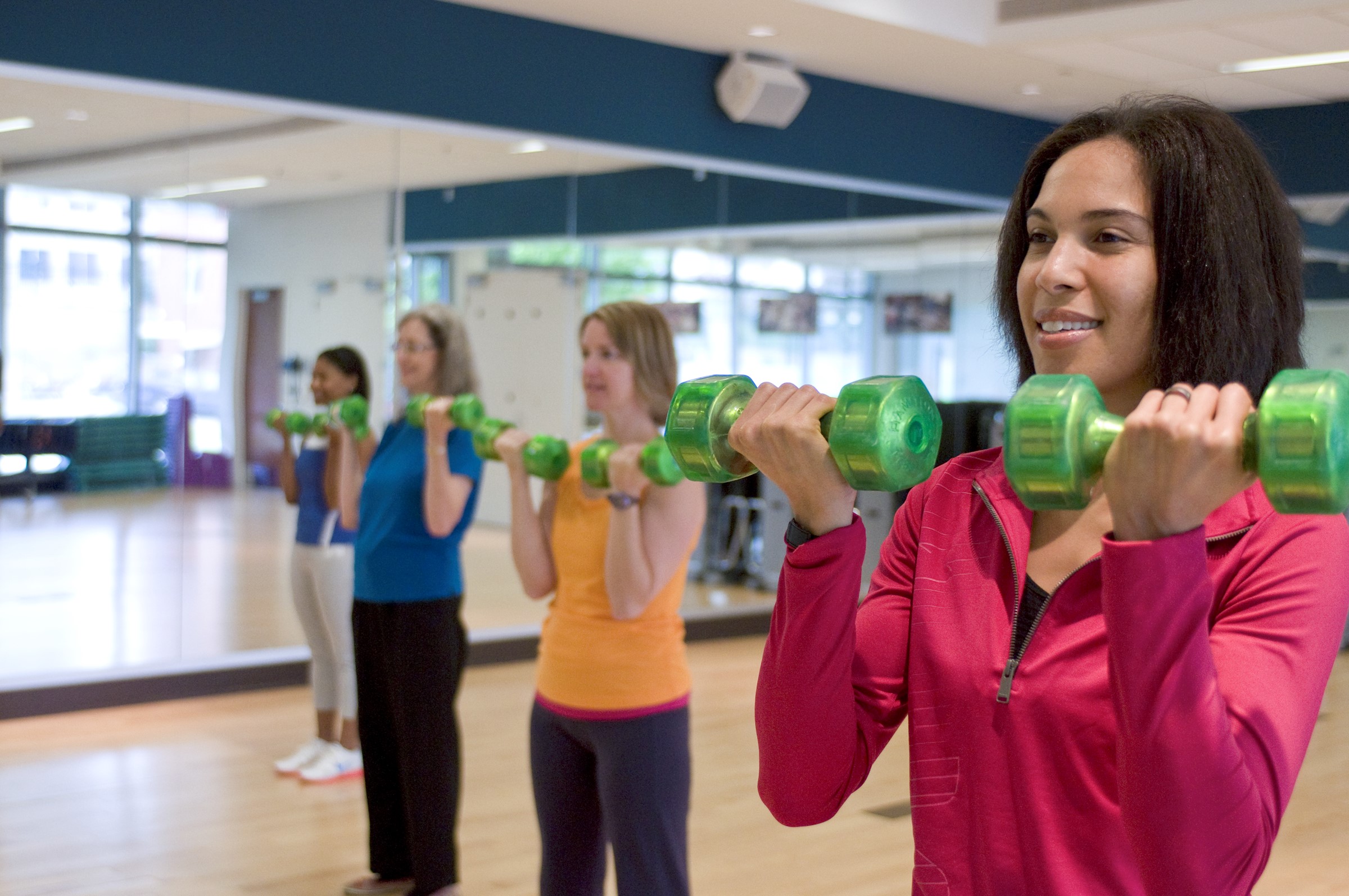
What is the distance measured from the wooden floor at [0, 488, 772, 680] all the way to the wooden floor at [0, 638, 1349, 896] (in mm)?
287

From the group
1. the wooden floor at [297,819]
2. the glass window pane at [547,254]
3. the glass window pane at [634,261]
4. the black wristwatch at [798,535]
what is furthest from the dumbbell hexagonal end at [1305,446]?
the glass window pane at [634,261]

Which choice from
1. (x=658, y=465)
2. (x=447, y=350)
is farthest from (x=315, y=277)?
(x=658, y=465)

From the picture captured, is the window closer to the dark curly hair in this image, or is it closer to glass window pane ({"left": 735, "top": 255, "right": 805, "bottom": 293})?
glass window pane ({"left": 735, "top": 255, "right": 805, "bottom": 293})

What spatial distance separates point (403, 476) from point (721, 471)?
246 centimetres

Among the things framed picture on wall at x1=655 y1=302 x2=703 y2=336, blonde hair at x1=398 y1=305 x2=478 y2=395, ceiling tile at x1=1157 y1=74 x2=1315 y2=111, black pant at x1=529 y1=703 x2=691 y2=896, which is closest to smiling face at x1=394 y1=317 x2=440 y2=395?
blonde hair at x1=398 y1=305 x2=478 y2=395

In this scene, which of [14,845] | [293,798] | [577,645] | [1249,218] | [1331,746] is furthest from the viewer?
[1331,746]

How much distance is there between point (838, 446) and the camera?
991 mm

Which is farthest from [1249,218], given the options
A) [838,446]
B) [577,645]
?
[577,645]

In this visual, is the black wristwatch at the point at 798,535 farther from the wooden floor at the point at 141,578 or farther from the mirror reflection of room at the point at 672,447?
the wooden floor at the point at 141,578

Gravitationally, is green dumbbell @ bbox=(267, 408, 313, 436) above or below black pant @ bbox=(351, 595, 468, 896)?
above

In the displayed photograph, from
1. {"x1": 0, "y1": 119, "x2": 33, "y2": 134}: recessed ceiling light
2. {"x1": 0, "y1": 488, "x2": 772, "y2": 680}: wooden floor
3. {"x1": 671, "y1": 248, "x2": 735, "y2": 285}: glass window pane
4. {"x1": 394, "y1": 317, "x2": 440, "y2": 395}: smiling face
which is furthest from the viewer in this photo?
{"x1": 671, "y1": 248, "x2": 735, "y2": 285}: glass window pane

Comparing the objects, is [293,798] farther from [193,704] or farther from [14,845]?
[193,704]

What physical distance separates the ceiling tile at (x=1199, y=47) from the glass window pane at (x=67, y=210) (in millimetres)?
4823

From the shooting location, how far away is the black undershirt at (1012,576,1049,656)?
3.60 feet
